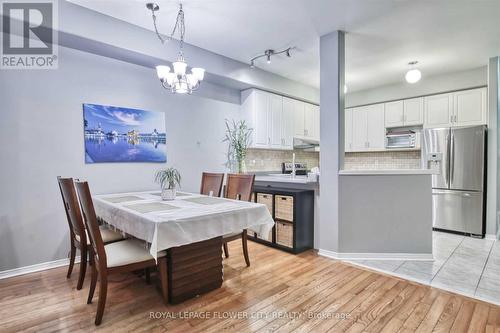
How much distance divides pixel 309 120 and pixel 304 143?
560 mm

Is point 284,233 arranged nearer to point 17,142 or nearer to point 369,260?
point 369,260

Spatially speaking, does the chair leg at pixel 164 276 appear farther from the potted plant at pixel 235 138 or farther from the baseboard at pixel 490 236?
the baseboard at pixel 490 236

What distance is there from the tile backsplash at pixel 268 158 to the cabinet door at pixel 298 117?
18.9 inches

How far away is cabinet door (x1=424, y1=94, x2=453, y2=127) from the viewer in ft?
14.7

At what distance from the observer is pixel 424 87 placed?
477 cm

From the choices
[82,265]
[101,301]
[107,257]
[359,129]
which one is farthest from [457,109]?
[82,265]

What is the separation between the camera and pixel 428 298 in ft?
7.17

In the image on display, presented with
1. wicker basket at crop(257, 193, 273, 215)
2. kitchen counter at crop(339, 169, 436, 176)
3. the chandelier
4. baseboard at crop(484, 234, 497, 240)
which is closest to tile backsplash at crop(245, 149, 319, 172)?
wicker basket at crop(257, 193, 273, 215)

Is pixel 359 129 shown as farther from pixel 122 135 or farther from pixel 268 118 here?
pixel 122 135

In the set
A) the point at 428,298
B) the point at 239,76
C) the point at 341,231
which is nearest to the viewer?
the point at 428,298

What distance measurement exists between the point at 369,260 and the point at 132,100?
354 cm

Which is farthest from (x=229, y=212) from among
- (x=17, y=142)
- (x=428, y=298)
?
(x=17, y=142)

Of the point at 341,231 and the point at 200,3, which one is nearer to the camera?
the point at 200,3

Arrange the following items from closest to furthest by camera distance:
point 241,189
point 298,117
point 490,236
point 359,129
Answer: point 241,189 → point 490,236 → point 298,117 → point 359,129
